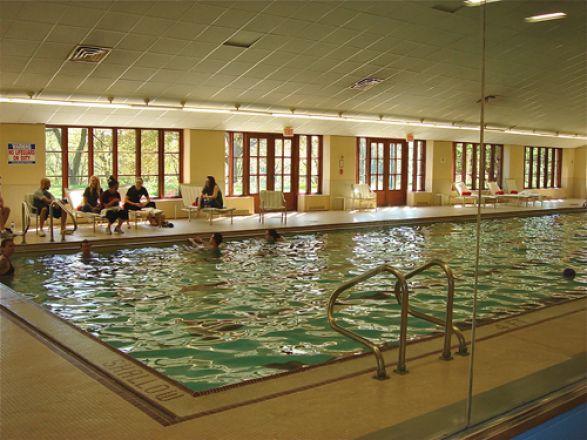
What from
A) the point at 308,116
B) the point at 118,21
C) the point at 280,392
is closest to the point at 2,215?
the point at 118,21

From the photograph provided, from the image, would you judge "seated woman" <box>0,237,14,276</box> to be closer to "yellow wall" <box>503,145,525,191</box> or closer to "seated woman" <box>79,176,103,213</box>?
"seated woman" <box>79,176,103,213</box>

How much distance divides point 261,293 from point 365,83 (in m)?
9.50

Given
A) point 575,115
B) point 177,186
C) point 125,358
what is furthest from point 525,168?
point 125,358

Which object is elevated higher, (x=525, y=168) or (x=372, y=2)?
(x=372, y=2)

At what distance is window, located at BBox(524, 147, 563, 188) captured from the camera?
29.7 m

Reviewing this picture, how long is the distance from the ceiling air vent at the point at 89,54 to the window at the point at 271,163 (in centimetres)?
677

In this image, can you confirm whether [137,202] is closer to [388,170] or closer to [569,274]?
[569,274]

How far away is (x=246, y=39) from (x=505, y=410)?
10146 mm

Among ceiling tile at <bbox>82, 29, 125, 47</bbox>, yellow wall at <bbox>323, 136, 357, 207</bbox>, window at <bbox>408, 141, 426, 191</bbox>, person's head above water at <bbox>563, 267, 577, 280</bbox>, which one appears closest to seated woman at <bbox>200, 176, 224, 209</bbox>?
ceiling tile at <bbox>82, 29, 125, 47</bbox>

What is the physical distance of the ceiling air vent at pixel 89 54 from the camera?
11.6m

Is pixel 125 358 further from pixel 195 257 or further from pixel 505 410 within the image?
pixel 195 257

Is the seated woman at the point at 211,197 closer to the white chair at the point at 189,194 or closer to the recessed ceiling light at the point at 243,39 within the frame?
the white chair at the point at 189,194

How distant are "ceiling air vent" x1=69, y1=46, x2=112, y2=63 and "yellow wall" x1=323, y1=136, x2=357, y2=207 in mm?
10028

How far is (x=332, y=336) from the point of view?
637cm
